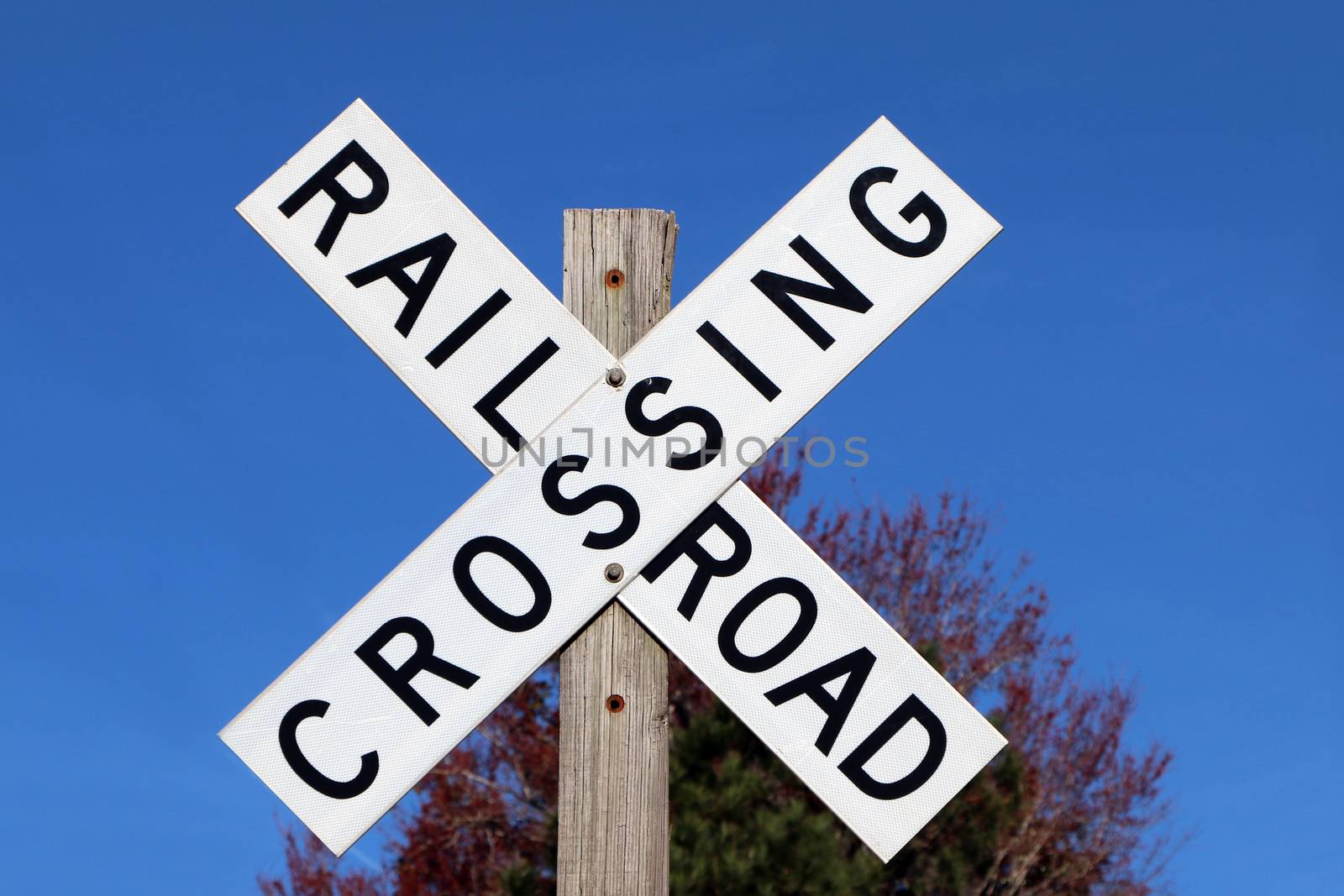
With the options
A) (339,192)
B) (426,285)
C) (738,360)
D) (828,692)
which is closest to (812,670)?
(828,692)

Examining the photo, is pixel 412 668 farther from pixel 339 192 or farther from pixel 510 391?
pixel 339 192

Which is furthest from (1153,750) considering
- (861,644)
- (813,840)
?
(861,644)

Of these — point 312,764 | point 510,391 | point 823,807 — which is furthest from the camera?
point 823,807

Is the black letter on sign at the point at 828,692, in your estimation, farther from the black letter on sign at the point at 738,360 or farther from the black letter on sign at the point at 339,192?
the black letter on sign at the point at 339,192

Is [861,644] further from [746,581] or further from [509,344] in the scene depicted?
[509,344]

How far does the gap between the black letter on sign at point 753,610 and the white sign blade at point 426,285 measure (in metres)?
0.43

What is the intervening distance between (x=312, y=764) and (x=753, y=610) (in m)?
0.72

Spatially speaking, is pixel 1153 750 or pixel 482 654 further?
pixel 1153 750

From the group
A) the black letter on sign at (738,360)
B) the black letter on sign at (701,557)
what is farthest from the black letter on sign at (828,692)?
the black letter on sign at (738,360)

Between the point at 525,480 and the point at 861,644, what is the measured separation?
0.59 meters

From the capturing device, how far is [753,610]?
2264mm

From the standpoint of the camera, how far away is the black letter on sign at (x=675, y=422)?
229cm

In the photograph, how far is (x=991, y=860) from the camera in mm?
12891

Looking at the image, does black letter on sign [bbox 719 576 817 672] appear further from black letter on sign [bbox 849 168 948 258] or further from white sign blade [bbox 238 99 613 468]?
black letter on sign [bbox 849 168 948 258]
